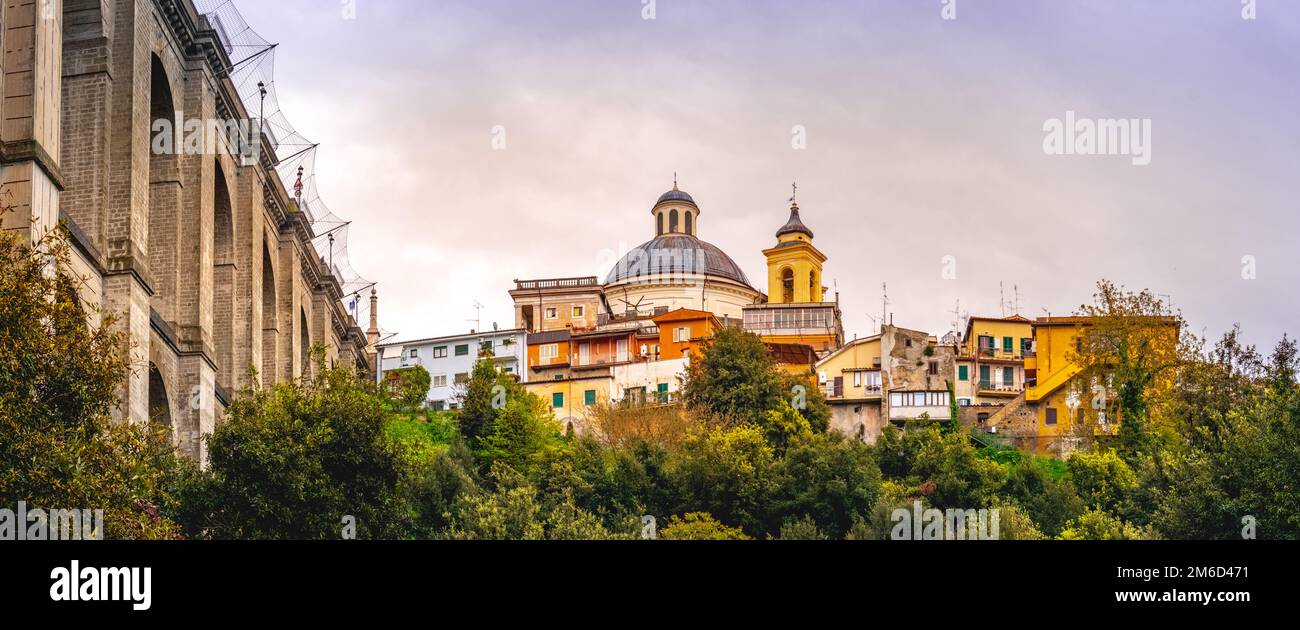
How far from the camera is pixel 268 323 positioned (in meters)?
63.1

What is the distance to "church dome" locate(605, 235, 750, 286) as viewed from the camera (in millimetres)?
108812

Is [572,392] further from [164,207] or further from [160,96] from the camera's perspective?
[160,96]

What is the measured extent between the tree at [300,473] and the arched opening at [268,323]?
27666 mm

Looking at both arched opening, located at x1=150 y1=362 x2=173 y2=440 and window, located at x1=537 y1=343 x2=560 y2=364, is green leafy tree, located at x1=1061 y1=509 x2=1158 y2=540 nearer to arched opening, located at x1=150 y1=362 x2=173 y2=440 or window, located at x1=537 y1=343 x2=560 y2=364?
arched opening, located at x1=150 y1=362 x2=173 y2=440

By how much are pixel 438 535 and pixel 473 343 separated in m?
43.3

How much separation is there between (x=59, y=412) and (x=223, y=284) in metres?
28.9

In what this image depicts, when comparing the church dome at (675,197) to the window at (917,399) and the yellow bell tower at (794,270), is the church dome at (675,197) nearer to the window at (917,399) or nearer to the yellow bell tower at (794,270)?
the yellow bell tower at (794,270)

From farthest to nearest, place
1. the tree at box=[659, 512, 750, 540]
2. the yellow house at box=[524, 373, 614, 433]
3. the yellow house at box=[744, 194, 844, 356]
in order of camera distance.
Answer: the yellow house at box=[744, 194, 844, 356] → the yellow house at box=[524, 373, 614, 433] → the tree at box=[659, 512, 750, 540]

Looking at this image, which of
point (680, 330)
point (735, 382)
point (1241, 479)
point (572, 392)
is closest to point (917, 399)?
point (735, 382)

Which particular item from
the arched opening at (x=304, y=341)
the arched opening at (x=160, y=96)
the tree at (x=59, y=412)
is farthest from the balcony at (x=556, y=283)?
the tree at (x=59, y=412)

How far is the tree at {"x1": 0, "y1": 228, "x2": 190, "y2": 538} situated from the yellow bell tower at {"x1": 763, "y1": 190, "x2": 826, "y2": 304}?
280 feet

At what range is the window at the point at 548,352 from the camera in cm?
8788

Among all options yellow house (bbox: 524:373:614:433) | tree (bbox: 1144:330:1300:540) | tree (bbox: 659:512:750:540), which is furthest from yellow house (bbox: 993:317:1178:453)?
tree (bbox: 659:512:750:540)
